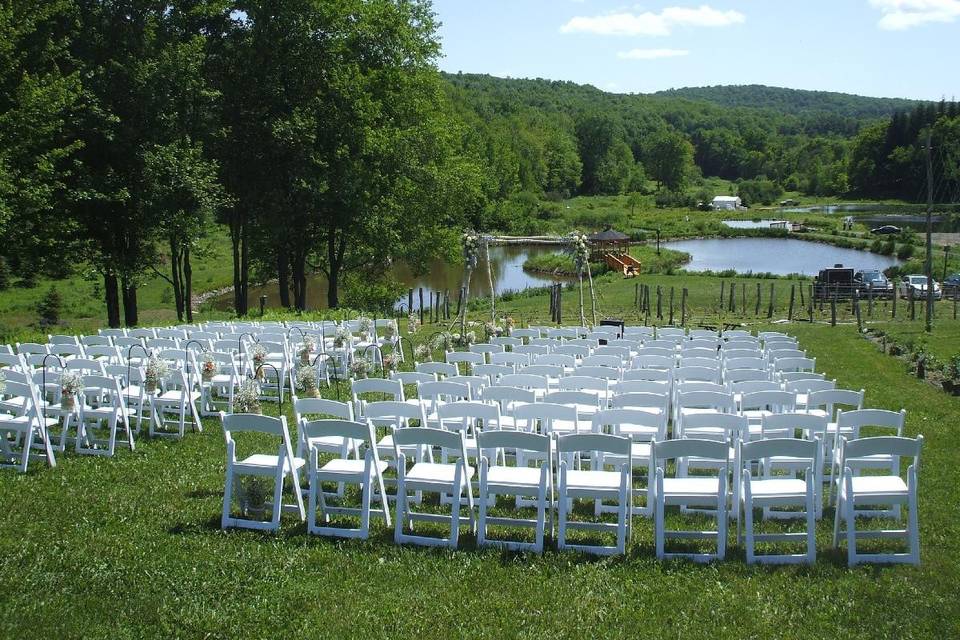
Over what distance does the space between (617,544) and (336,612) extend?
6.93 ft

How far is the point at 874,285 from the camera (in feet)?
105

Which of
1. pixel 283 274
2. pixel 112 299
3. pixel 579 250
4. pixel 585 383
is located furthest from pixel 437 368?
pixel 283 274

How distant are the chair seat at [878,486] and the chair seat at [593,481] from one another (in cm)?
170

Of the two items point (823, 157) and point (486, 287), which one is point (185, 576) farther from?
point (823, 157)

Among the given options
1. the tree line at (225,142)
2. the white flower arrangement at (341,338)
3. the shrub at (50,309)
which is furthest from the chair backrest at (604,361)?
the shrub at (50,309)

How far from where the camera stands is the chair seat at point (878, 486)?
579 cm

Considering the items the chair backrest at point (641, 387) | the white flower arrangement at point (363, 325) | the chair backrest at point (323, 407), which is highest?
the chair backrest at point (323, 407)

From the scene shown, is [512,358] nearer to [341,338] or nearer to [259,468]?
[341,338]

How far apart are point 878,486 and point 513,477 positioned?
8.76 feet

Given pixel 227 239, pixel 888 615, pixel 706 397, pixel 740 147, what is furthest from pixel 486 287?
pixel 740 147

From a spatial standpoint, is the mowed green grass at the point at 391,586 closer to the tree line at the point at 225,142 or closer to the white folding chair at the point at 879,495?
the white folding chair at the point at 879,495

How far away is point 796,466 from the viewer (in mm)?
7035

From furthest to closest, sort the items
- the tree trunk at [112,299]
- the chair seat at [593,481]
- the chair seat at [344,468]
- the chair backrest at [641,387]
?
the tree trunk at [112,299] → the chair backrest at [641,387] → the chair seat at [344,468] → the chair seat at [593,481]

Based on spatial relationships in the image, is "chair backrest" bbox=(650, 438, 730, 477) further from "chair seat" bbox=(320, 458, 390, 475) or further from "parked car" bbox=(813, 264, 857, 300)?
"parked car" bbox=(813, 264, 857, 300)
